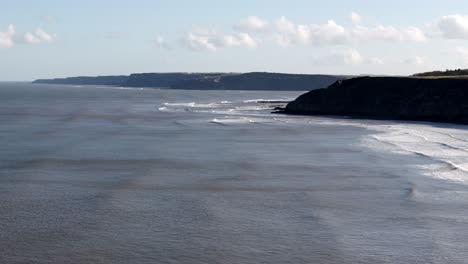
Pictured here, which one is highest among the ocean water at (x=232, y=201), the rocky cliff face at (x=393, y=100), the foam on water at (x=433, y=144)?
the rocky cliff face at (x=393, y=100)

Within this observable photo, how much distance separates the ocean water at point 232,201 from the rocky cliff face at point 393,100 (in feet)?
81.2

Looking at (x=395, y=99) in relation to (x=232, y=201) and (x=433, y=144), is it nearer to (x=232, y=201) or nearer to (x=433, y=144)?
(x=433, y=144)

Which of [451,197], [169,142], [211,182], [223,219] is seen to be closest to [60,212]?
[223,219]

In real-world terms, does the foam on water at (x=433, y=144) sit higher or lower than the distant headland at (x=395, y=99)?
lower

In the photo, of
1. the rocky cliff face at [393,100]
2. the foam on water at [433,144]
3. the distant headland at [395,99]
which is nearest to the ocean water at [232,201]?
the foam on water at [433,144]

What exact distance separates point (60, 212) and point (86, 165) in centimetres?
934

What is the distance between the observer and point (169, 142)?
3878cm

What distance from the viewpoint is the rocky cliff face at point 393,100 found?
62.4 metres

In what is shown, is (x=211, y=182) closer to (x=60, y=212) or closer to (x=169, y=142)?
(x=60, y=212)

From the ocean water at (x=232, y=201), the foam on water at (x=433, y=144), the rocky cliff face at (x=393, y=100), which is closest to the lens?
the ocean water at (x=232, y=201)

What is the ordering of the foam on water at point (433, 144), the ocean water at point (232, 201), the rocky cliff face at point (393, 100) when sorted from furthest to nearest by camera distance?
the rocky cliff face at point (393, 100) < the foam on water at point (433, 144) < the ocean water at point (232, 201)

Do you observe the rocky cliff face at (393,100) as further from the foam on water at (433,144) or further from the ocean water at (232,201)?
the ocean water at (232,201)

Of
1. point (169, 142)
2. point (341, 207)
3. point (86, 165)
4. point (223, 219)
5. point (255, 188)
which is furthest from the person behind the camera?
point (169, 142)

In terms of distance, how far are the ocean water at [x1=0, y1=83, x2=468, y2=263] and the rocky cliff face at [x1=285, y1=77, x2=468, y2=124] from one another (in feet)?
81.2
